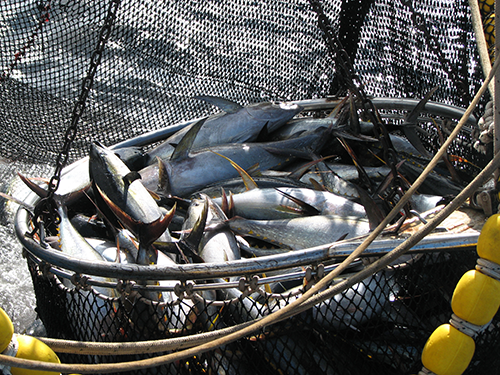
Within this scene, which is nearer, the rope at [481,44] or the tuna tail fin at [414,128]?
the rope at [481,44]

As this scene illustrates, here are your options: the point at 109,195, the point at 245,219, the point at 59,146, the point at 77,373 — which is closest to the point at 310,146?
the point at 245,219

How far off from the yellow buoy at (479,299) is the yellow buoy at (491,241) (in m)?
Answer: 0.07

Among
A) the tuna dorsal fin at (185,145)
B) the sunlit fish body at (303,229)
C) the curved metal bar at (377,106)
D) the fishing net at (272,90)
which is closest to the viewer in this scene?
the fishing net at (272,90)

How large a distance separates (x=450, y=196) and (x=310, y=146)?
3.13ft

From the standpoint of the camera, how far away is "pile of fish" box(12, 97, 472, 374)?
185 cm

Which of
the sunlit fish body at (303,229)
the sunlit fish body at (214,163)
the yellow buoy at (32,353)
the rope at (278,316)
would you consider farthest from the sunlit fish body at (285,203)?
the yellow buoy at (32,353)

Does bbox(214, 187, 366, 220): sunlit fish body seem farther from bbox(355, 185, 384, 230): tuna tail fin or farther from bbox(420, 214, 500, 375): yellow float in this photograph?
bbox(420, 214, 500, 375): yellow float

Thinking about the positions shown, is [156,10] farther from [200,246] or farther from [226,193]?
[200,246]

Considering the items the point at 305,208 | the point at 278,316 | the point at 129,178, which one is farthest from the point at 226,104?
the point at 278,316

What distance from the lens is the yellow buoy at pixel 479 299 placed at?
1.33m

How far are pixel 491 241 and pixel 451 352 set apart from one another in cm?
39

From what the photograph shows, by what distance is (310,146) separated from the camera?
9.52ft

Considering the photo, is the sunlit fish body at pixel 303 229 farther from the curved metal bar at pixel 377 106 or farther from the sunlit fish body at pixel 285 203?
Result: the curved metal bar at pixel 377 106

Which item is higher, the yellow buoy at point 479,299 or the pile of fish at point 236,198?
the yellow buoy at point 479,299
